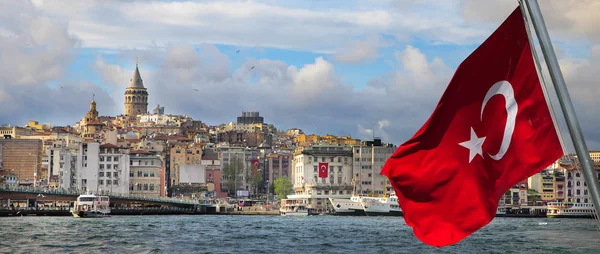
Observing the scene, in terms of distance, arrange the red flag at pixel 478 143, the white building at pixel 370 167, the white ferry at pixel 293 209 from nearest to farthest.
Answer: the red flag at pixel 478 143 → the white ferry at pixel 293 209 → the white building at pixel 370 167

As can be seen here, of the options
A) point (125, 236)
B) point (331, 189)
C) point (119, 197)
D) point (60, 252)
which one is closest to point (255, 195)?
point (331, 189)

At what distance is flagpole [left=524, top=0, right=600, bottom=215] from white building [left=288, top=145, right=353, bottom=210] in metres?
113

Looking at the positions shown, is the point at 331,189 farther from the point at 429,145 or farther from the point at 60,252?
the point at 429,145

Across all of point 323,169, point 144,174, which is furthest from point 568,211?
point 144,174

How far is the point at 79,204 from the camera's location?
290 feet

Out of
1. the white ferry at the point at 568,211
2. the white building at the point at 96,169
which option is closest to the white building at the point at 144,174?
the white building at the point at 96,169

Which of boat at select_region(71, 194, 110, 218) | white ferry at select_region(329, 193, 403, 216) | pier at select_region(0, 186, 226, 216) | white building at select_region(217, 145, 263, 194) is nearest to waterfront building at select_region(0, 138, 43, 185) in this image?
pier at select_region(0, 186, 226, 216)

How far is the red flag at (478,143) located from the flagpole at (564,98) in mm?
627

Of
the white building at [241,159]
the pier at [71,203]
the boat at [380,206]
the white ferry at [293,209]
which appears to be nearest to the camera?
the pier at [71,203]

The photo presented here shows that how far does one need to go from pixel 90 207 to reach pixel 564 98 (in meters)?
85.6

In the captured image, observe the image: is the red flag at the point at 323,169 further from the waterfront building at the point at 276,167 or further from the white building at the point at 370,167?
the waterfront building at the point at 276,167

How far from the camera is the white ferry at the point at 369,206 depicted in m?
103

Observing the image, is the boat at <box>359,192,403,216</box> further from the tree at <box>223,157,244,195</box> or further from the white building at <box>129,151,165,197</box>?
the tree at <box>223,157,244,195</box>

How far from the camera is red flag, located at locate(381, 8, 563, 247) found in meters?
6.82
